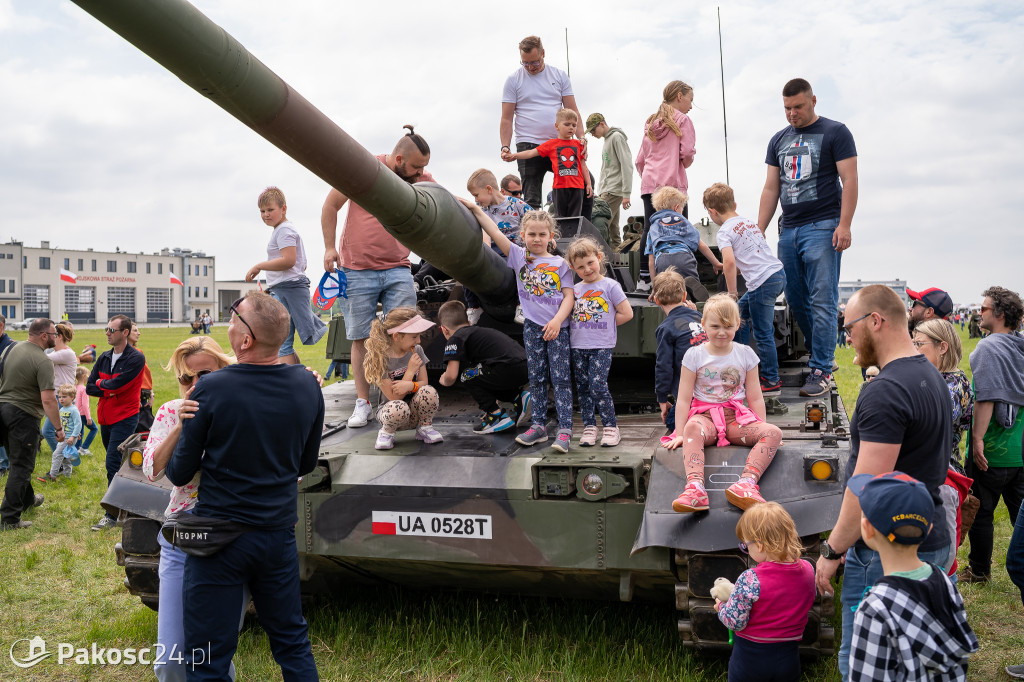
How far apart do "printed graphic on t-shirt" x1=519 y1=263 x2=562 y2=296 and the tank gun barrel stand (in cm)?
43

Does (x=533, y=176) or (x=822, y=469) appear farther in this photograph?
(x=533, y=176)

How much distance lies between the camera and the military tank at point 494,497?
4137 millimetres

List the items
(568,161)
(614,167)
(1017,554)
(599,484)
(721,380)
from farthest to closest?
(614,167) → (568,161) → (1017,554) → (721,380) → (599,484)

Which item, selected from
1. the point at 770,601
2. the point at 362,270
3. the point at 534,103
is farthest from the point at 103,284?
the point at 770,601

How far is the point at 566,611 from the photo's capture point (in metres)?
5.91

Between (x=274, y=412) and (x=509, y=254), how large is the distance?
7.48ft

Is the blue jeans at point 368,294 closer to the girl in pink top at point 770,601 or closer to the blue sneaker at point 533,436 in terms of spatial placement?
the blue sneaker at point 533,436

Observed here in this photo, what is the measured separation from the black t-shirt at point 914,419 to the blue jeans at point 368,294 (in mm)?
3407

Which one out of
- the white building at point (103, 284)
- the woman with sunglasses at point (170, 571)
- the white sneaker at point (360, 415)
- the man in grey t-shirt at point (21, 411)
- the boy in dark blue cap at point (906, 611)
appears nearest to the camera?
the boy in dark blue cap at point (906, 611)

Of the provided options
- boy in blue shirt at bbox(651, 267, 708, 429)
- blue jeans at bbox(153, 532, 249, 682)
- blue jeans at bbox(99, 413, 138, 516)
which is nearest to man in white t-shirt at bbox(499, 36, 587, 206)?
boy in blue shirt at bbox(651, 267, 708, 429)

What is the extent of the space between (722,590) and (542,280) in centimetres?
210

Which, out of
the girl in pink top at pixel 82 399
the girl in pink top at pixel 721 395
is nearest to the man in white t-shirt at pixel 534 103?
the girl in pink top at pixel 721 395

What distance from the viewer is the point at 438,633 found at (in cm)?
543

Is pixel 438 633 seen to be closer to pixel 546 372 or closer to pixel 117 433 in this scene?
pixel 546 372
